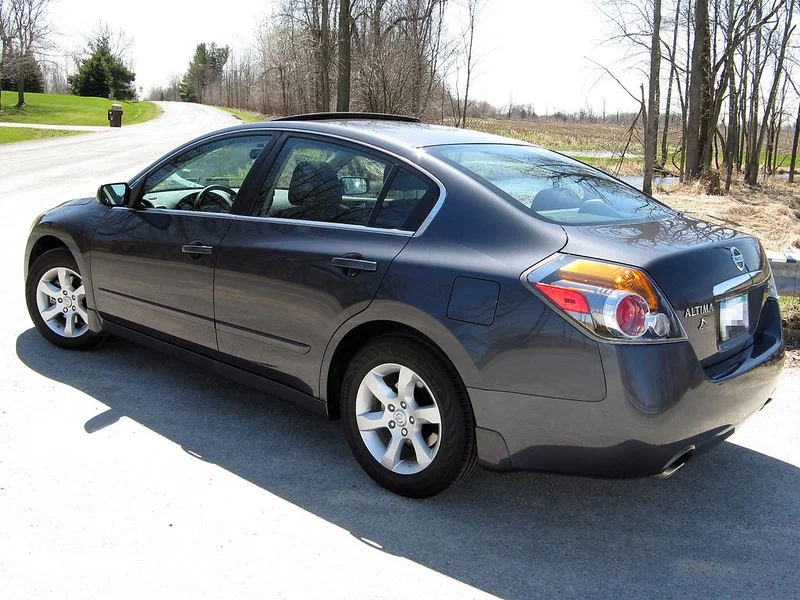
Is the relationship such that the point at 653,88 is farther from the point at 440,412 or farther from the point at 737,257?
the point at 440,412

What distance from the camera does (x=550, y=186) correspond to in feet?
11.5

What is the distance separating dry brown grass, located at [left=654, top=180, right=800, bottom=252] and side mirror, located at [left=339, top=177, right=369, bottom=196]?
20.0 feet

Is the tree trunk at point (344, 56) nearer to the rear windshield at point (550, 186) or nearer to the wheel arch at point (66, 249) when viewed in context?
the wheel arch at point (66, 249)

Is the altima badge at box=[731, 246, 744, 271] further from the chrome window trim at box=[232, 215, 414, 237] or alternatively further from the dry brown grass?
the dry brown grass

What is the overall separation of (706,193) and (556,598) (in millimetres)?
17824

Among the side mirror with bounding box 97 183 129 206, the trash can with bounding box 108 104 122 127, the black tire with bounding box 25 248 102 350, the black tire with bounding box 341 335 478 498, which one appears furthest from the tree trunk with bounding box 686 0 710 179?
the trash can with bounding box 108 104 122 127

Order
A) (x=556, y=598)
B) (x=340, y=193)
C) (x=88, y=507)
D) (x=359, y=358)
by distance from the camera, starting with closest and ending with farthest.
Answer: (x=556, y=598) < (x=88, y=507) < (x=359, y=358) < (x=340, y=193)

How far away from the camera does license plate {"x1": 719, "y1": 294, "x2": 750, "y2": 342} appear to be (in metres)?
2.97

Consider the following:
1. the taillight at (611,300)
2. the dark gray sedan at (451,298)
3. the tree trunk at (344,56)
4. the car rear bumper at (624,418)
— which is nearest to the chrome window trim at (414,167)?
the dark gray sedan at (451,298)

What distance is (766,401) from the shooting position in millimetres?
3277

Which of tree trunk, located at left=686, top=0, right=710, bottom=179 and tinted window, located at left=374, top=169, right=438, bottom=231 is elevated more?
tree trunk, located at left=686, top=0, right=710, bottom=179

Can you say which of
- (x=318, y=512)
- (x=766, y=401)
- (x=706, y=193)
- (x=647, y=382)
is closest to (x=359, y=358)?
(x=318, y=512)

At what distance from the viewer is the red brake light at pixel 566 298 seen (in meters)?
2.65

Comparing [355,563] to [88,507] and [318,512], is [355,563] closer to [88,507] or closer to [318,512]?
[318,512]
